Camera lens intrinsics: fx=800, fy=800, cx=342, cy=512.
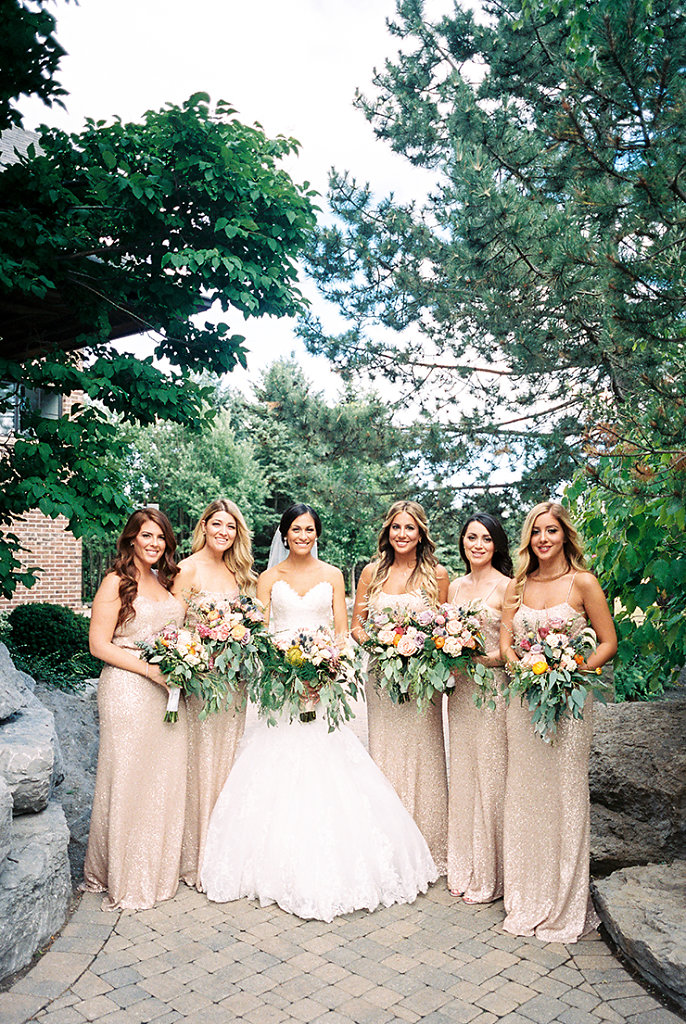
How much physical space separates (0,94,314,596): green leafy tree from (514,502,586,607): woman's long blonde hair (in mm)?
3890

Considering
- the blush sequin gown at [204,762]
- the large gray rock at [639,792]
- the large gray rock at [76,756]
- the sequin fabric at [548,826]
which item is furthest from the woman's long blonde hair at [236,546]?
the large gray rock at [639,792]

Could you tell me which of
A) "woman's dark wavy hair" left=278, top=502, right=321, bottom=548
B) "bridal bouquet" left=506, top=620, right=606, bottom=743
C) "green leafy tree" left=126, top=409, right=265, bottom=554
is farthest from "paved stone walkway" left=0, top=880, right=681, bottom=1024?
"green leafy tree" left=126, top=409, right=265, bottom=554

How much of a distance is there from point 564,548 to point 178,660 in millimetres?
2387

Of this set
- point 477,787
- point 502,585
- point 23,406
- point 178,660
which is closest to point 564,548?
point 502,585

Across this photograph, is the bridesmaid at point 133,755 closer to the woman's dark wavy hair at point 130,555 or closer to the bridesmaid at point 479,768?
the woman's dark wavy hair at point 130,555

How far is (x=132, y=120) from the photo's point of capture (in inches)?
307

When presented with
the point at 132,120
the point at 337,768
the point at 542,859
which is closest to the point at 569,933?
the point at 542,859

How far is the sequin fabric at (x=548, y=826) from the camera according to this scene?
4.41 m

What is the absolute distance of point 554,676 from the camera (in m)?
4.25

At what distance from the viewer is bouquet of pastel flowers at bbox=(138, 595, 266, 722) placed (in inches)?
190

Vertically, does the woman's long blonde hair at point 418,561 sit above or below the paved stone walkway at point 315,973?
above

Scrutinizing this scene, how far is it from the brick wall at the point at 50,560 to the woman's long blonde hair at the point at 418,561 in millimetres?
9854

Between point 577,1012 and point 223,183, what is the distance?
274 inches

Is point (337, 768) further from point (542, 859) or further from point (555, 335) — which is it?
point (555, 335)
